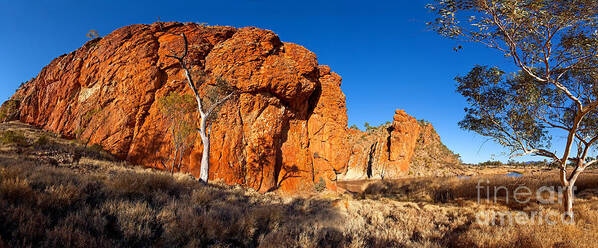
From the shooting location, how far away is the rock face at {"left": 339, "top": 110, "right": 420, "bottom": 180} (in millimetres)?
54675

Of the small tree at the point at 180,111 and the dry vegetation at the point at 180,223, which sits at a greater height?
the small tree at the point at 180,111

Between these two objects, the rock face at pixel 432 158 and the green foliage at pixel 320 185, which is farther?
the rock face at pixel 432 158

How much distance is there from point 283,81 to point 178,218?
23.9 meters

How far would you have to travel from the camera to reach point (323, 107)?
33.0 meters

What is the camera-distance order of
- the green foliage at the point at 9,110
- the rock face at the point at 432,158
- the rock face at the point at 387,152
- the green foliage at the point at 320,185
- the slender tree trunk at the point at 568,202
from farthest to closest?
the rock face at the point at 432,158 → the rock face at the point at 387,152 → the green foliage at the point at 320,185 → the green foliage at the point at 9,110 → the slender tree trunk at the point at 568,202

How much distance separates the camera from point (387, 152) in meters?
57.0

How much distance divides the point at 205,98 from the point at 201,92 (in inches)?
90.6

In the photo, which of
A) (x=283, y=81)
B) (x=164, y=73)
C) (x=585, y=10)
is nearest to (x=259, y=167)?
(x=283, y=81)

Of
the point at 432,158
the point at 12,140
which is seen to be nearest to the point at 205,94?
the point at 12,140

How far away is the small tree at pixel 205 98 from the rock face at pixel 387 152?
123 feet

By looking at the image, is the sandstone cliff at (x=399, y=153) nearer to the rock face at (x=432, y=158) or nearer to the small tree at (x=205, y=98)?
the rock face at (x=432, y=158)

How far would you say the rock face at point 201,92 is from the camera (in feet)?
76.0

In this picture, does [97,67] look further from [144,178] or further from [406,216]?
[406,216]

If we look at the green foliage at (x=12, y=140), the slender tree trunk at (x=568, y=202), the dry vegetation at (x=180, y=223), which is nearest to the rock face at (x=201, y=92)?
the green foliage at (x=12, y=140)
